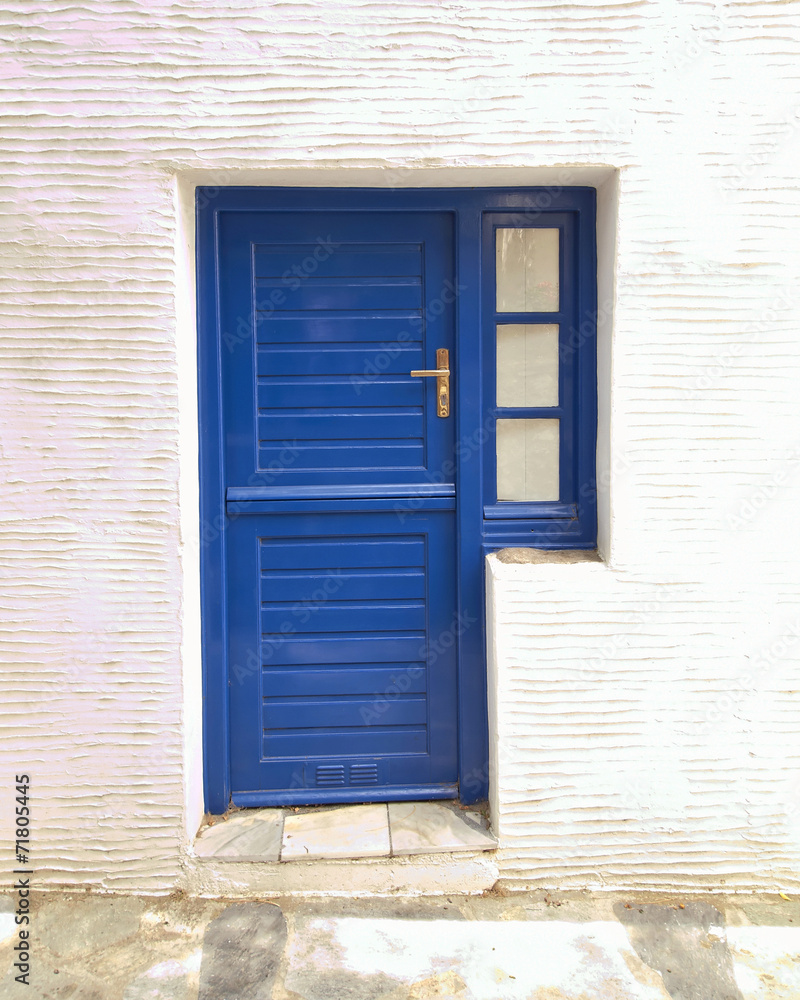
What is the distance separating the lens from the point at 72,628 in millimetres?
2508

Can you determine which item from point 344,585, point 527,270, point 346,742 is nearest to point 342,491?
point 344,585

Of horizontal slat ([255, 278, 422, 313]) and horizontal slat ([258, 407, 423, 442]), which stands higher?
horizontal slat ([255, 278, 422, 313])

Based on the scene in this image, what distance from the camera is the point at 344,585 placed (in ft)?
9.11

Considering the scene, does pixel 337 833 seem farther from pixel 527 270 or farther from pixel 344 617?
pixel 527 270

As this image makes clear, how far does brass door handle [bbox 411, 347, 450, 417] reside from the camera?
2.71 meters

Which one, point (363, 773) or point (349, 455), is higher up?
point (349, 455)

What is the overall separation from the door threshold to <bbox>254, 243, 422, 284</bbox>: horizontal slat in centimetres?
207

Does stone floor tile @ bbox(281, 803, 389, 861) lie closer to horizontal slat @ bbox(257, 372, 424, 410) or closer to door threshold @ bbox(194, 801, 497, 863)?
door threshold @ bbox(194, 801, 497, 863)

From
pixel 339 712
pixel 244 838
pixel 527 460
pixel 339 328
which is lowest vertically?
pixel 244 838

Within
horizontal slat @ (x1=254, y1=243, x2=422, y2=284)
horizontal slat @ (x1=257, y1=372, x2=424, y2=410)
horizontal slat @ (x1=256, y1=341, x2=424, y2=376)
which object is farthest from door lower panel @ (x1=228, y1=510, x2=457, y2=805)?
horizontal slat @ (x1=254, y1=243, x2=422, y2=284)

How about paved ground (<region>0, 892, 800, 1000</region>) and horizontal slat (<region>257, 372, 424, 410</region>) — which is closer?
A: paved ground (<region>0, 892, 800, 1000</region>)

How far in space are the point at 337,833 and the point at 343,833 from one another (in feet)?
0.07

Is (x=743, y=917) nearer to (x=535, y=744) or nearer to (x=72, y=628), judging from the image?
(x=535, y=744)

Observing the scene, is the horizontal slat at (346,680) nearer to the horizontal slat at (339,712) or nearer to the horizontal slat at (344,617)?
the horizontal slat at (339,712)
